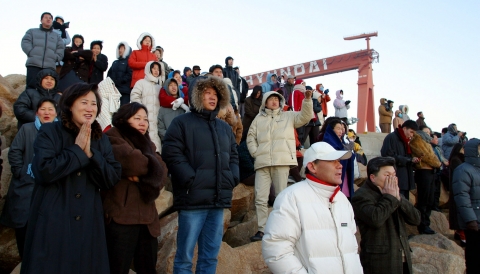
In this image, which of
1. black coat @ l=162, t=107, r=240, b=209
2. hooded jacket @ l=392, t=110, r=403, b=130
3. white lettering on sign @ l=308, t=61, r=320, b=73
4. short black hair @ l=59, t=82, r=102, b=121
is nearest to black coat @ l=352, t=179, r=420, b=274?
black coat @ l=162, t=107, r=240, b=209

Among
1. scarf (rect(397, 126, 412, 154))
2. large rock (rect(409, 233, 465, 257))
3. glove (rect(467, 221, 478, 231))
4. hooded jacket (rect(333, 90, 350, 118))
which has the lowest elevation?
large rock (rect(409, 233, 465, 257))

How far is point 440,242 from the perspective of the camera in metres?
7.38

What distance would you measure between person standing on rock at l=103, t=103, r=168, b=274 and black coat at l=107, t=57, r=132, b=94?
569 centimetres

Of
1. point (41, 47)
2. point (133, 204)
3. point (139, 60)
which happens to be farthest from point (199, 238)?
point (41, 47)

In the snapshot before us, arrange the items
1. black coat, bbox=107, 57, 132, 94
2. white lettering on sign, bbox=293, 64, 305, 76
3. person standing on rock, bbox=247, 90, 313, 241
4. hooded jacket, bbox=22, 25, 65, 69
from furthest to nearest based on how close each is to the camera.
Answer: white lettering on sign, bbox=293, 64, 305, 76
black coat, bbox=107, 57, 132, 94
hooded jacket, bbox=22, 25, 65, 69
person standing on rock, bbox=247, 90, 313, 241

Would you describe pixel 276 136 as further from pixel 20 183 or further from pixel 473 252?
pixel 20 183

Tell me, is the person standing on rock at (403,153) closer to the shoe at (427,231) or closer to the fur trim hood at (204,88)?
the shoe at (427,231)

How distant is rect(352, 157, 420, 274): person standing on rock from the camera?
415cm

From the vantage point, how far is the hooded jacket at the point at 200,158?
160 inches

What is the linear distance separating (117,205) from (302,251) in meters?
1.56

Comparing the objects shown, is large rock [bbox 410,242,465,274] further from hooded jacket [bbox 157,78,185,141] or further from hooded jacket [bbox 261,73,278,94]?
hooded jacket [bbox 261,73,278,94]

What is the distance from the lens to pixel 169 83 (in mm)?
8008

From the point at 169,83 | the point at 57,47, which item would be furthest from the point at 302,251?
the point at 57,47

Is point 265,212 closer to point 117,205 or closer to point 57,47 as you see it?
point 117,205
